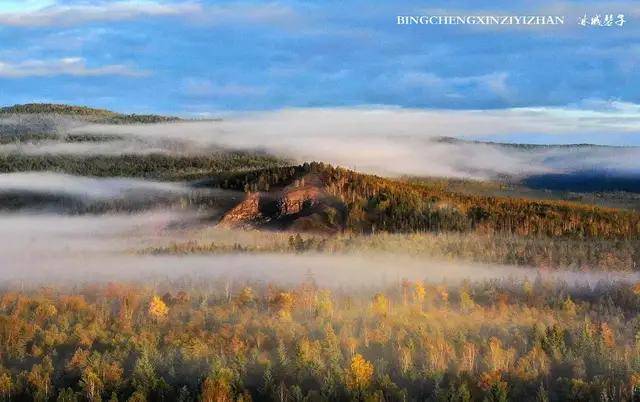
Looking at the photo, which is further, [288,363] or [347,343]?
[347,343]

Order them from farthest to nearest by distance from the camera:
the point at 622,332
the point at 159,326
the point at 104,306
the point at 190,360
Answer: the point at 104,306, the point at 159,326, the point at 622,332, the point at 190,360

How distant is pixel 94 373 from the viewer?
14375 centimetres

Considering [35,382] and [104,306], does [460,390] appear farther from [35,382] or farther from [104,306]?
[104,306]

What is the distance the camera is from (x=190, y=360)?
6019 inches

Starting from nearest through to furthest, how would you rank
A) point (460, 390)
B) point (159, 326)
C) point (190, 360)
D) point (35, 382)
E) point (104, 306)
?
point (460, 390)
point (35, 382)
point (190, 360)
point (159, 326)
point (104, 306)

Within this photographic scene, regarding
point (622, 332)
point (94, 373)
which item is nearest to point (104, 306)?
point (94, 373)

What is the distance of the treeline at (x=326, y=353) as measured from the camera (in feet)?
447

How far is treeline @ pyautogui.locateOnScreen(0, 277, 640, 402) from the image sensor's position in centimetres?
13612

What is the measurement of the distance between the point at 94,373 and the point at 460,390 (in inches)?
2190

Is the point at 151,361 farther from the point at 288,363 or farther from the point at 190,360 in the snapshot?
the point at 288,363

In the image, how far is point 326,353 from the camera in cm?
15662

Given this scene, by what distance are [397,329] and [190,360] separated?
40534 millimetres

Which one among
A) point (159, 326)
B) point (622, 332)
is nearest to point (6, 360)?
point (159, 326)

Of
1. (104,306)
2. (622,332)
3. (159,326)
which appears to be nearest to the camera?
(622,332)
